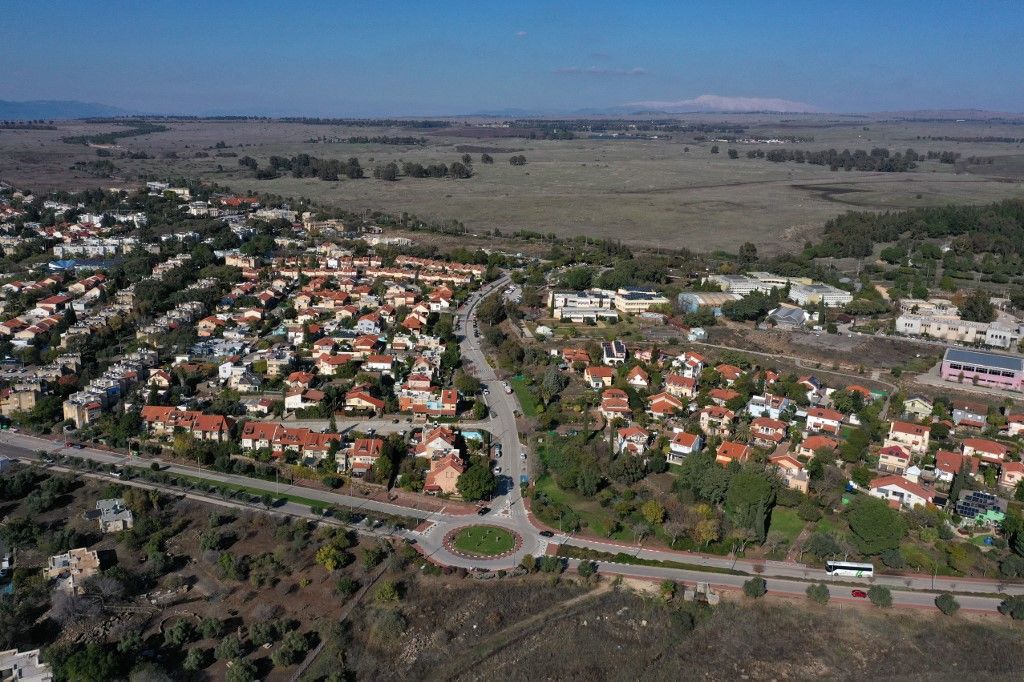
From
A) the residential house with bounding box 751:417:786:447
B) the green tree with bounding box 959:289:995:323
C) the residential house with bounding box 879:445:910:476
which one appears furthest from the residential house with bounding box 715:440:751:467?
the green tree with bounding box 959:289:995:323

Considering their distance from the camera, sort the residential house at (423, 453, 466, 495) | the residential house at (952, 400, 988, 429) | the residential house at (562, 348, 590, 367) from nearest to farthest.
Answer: the residential house at (423, 453, 466, 495), the residential house at (952, 400, 988, 429), the residential house at (562, 348, 590, 367)

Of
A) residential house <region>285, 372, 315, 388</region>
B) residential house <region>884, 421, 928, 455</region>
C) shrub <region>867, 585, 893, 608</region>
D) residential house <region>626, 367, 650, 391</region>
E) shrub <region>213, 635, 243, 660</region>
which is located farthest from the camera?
residential house <region>626, 367, 650, 391</region>

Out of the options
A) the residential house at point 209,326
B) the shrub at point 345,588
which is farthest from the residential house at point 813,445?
the residential house at point 209,326

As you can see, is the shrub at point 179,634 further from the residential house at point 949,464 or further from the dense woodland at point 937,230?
the dense woodland at point 937,230

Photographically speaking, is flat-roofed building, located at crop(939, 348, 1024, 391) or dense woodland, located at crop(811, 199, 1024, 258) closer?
flat-roofed building, located at crop(939, 348, 1024, 391)

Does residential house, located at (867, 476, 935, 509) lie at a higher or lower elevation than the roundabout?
higher

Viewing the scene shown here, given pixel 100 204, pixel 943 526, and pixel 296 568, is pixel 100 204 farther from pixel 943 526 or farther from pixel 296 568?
pixel 943 526

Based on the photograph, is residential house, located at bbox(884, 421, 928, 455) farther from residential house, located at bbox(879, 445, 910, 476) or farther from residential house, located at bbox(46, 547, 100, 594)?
residential house, located at bbox(46, 547, 100, 594)
